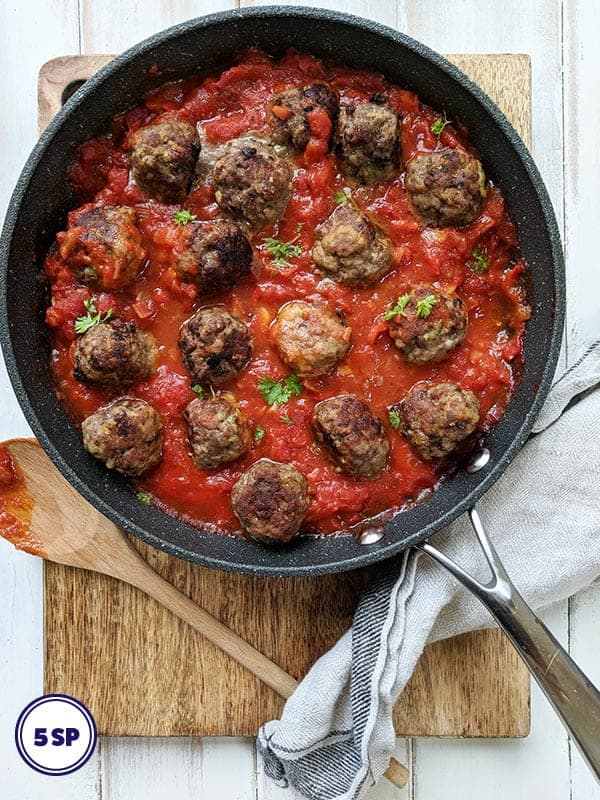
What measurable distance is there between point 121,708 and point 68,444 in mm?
1472

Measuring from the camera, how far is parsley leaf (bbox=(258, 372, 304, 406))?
4.39 meters

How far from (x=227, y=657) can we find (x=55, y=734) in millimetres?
1079

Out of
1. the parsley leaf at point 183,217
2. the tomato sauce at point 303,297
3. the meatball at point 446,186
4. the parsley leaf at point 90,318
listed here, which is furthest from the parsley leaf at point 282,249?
the parsley leaf at point 90,318

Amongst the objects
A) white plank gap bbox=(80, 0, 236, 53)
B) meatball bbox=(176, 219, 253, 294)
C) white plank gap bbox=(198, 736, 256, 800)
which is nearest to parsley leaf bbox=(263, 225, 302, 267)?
meatball bbox=(176, 219, 253, 294)

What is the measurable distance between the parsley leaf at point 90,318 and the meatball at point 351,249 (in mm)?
1001

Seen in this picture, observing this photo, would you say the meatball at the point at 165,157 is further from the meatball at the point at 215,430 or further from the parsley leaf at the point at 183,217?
the meatball at the point at 215,430

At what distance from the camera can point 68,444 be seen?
4.40m

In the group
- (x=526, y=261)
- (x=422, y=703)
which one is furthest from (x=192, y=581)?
(x=526, y=261)

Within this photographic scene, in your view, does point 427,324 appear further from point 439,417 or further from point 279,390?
point 279,390

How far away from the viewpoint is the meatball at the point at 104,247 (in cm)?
421

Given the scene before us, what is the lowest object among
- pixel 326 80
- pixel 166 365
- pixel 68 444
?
pixel 68 444

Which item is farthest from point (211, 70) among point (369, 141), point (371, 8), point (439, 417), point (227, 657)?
point (227, 657)

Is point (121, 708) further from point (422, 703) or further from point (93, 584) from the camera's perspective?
point (422, 703)

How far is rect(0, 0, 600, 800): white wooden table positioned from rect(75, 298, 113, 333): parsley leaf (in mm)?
920
